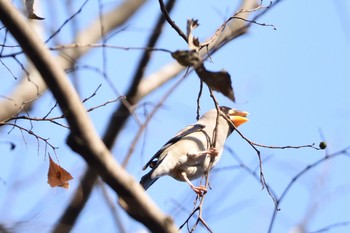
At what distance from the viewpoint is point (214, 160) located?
157 inches

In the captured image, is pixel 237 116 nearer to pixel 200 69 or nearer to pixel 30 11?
pixel 30 11

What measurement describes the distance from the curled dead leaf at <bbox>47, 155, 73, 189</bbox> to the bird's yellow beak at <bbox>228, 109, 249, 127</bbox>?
226cm

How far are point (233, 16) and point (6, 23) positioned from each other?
4.44 ft

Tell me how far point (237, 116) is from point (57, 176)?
2363 millimetres

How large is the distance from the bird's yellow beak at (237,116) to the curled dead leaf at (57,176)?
2263 mm

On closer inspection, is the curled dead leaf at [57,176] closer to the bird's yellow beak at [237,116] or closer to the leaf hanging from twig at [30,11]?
the leaf hanging from twig at [30,11]

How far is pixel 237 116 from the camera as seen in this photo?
477cm

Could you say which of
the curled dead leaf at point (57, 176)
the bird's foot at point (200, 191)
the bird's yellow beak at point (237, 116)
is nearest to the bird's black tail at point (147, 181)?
the bird's foot at point (200, 191)

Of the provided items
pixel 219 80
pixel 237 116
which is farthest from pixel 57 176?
pixel 237 116

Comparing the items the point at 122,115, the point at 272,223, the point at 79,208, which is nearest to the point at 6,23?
the point at 79,208

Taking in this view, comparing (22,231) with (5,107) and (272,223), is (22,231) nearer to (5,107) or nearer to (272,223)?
(272,223)

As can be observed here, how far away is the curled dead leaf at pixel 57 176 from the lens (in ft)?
8.47

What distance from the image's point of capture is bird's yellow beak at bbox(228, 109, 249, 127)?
186 inches

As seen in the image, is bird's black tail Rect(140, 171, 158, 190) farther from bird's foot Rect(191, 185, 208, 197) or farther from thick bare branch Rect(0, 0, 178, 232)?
thick bare branch Rect(0, 0, 178, 232)
